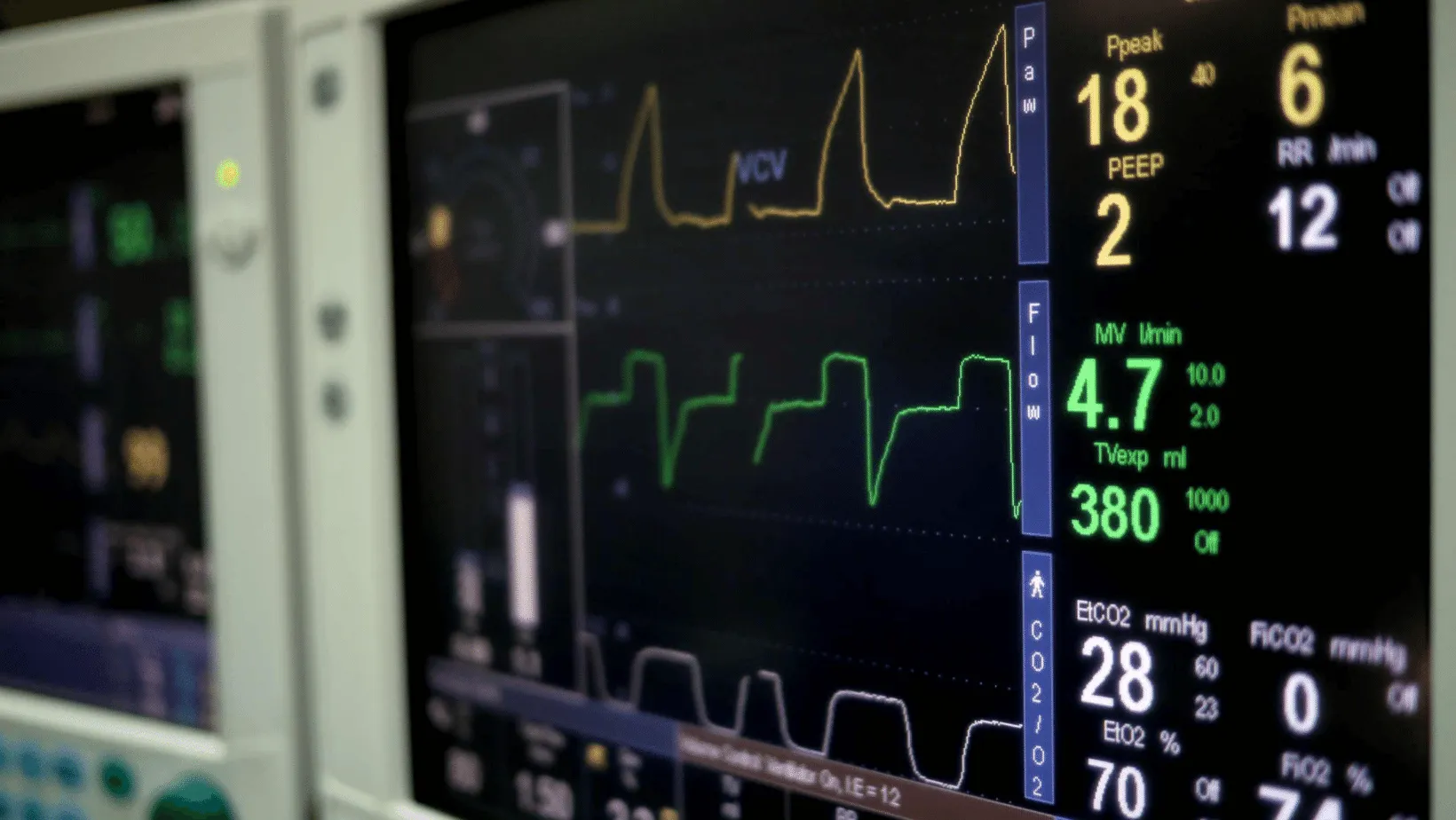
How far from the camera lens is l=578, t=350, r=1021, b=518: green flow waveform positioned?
732mm

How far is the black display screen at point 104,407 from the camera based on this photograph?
3.87 ft

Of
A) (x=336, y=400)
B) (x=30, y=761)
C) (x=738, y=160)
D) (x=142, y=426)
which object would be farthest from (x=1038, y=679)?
(x=30, y=761)

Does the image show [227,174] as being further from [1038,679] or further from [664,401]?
[1038,679]

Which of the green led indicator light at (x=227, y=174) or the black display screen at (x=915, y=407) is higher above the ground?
the green led indicator light at (x=227, y=174)

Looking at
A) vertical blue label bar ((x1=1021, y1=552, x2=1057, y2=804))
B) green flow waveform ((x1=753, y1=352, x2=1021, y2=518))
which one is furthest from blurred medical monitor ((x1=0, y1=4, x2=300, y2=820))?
vertical blue label bar ((x1=1021, y1=552, x2=1057, y2=804))

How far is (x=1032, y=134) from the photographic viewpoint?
71cm

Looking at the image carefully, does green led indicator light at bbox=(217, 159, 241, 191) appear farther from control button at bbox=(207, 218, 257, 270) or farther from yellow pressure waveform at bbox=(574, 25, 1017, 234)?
yellow pressure waveform at bbox=(574, 25, 1017, 234)

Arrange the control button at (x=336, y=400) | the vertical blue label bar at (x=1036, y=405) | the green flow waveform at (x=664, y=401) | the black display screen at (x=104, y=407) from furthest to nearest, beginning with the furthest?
the black display screen at (x=104, y=407) < the control button at (x=336, y=400) < the green flow waveform at (x=664, y=401) < the vertical blue label bar at (x=1036, y=405)

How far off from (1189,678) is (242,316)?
816 mm

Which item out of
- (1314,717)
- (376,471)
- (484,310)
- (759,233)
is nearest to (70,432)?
(376,471)

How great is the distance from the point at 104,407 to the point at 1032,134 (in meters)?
0.90

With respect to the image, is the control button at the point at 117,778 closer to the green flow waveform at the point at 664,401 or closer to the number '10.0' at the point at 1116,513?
the green flow waveform at the point at 664,401

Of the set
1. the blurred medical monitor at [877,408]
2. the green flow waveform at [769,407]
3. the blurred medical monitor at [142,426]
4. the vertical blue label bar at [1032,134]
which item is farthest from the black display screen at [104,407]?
the vertical blue label bar at [1032,134]

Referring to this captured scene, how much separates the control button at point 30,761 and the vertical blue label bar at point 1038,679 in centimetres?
97
